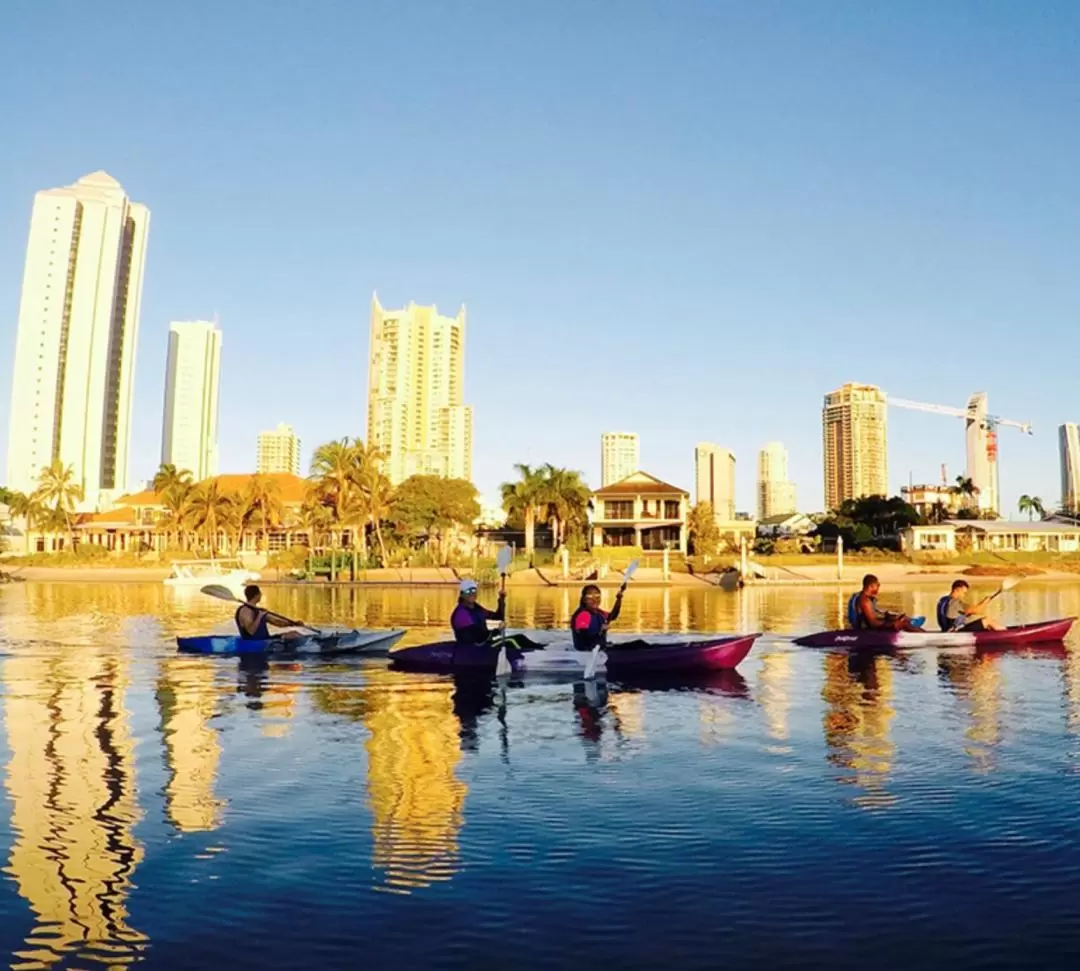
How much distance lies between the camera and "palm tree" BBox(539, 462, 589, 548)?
8800 cm

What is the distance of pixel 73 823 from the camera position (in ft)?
33.9

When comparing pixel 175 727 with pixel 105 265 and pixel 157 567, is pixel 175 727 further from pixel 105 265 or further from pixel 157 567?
pixel 105 265

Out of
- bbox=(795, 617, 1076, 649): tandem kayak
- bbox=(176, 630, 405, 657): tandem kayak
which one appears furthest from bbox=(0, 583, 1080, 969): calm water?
bbox=(795, 617, 1076, 649): tandem kayak

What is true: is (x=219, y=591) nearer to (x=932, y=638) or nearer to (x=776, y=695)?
(x=776, y=695)

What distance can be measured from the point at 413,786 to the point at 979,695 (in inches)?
461

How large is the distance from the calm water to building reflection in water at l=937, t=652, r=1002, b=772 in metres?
0.13

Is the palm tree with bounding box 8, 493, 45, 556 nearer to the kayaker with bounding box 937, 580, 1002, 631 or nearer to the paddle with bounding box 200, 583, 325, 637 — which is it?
the paddle with bounding box 200, 583, 325, 637

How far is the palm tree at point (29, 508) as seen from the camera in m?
106

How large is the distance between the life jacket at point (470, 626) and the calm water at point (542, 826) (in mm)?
2119

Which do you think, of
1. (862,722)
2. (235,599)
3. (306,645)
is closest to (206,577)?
(235,599)

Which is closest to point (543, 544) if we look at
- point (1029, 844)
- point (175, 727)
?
point (175, 727)

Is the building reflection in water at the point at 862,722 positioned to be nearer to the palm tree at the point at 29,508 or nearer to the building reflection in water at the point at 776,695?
the building reflection in water at the point at 776,695

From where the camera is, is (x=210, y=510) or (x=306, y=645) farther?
(x=210, y=510)

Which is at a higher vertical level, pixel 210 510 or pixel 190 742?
pixel 210 510
